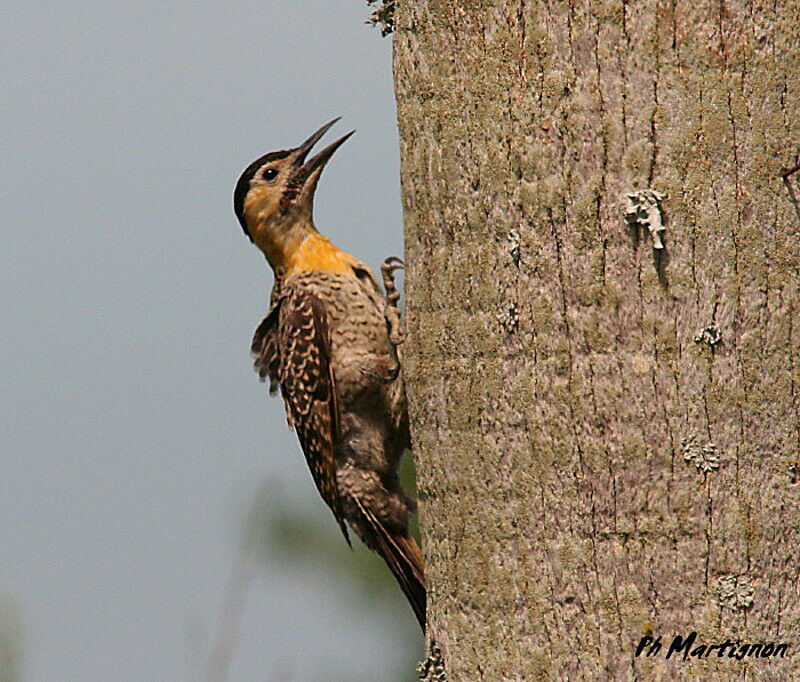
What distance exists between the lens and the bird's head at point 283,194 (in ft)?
17.4

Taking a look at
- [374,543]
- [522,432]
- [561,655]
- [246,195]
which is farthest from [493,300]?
[246,195]

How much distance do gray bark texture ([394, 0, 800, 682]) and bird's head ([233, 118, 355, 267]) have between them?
262 cm

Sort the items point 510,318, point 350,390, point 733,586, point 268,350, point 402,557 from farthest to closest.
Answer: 1. point 268,350
2. point 350,390
3. point 402,557
4. point 510,318
5. point 733,586

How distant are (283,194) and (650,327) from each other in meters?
3.03

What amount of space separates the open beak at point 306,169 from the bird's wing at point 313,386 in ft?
2.01

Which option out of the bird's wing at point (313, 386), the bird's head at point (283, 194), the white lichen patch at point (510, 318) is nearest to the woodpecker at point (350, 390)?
the bird's wing at point (313, 386)

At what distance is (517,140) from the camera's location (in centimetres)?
271

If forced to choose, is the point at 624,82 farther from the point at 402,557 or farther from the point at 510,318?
the point at 402,557

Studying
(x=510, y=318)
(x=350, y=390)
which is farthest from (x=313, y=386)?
(x=510, y=318)

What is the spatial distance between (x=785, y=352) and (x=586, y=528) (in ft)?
1.89

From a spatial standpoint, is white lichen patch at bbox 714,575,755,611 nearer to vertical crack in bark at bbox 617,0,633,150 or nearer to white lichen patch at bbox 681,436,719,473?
white lichen patch at bbox 681,436,719,473

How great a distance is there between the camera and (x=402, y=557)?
4.54 metres

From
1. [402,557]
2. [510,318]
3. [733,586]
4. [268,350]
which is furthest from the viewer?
[268,350]

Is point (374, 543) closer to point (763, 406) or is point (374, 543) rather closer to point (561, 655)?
point (561, 655)
